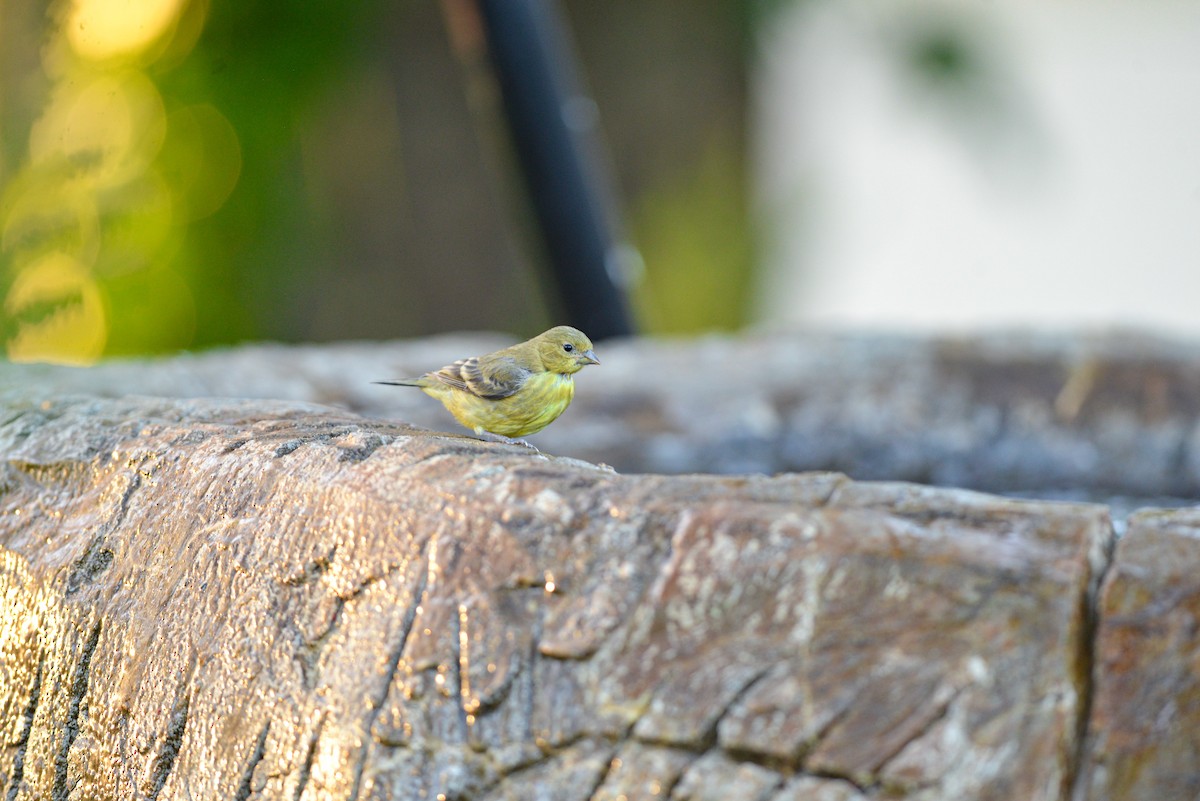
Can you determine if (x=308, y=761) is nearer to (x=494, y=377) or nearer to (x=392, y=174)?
(x=494, y=377)

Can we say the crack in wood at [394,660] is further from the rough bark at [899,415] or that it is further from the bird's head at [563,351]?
the rough bark at [899,415]

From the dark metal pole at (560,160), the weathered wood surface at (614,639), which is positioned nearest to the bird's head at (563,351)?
the weathered wood surface at (614,639)

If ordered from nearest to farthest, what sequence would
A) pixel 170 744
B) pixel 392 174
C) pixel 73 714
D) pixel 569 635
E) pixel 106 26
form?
pixel 569 635 → pixel 170 744 → pixel 73 714 → pixel 106 26 → pixel 392 174

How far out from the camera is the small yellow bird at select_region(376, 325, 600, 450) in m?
2.11

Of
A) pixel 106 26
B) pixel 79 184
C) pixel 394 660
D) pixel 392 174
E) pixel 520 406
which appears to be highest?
pixel 392 174

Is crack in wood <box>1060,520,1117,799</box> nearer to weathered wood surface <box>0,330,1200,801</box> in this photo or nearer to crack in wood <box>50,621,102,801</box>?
weathered wood surface <box>0,330,1200,801</box>

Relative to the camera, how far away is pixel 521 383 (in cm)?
211

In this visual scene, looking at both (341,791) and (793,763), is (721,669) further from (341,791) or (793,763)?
(341,791)

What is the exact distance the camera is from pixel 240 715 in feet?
4.97

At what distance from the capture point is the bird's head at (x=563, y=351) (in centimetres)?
213

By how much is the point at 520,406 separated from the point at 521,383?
0.04 m

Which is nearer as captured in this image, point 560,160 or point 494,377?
point 494,377

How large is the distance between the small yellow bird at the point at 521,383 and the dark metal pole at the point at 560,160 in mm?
2162

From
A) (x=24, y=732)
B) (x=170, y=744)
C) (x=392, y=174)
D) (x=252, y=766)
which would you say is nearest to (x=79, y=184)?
(x=24, y=732)
